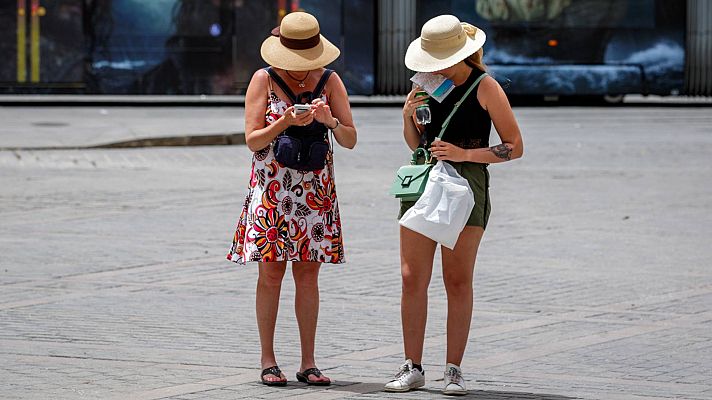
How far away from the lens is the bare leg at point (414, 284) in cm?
636

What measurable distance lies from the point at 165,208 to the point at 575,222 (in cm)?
354

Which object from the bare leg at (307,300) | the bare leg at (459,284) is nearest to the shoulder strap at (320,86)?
the bare leg at (307,300)

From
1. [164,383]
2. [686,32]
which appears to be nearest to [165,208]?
[164,383]

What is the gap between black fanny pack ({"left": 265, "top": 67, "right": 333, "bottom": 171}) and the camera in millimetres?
6293

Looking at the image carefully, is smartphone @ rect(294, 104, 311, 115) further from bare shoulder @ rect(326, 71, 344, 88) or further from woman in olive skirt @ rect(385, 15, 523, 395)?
woman in olive skirt @ rect(385, 15, 523, 395)

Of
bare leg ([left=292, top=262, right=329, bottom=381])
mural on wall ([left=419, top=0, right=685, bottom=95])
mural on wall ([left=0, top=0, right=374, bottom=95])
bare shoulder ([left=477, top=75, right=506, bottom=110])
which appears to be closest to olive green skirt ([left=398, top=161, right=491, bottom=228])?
bare shoulder ([left=477, top=75, right=506, bottom=110])

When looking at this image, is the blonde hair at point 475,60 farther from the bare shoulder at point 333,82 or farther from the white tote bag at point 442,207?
the bare shoulder at point 333,82

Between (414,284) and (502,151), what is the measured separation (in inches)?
27.1

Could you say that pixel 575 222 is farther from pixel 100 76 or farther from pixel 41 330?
pixel 100 76

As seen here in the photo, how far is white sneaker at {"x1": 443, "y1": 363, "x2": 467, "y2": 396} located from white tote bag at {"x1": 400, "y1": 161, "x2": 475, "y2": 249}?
1.71ft

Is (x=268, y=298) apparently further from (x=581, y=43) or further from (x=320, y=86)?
(x=581, y=43)

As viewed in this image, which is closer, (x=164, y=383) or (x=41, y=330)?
(x=164, y=383)

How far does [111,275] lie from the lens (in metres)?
9.49

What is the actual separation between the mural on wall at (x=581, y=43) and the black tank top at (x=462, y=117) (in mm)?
24123
